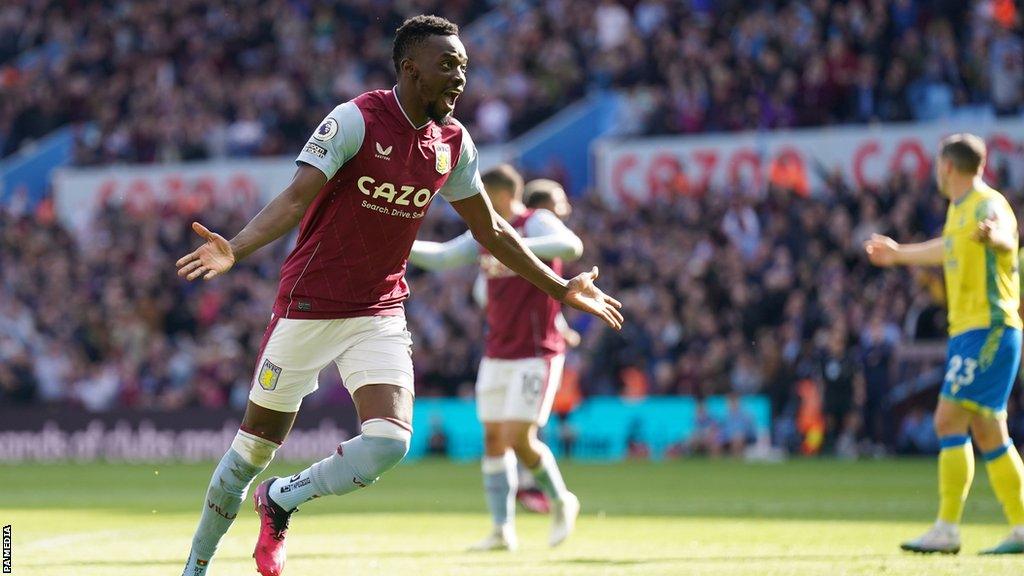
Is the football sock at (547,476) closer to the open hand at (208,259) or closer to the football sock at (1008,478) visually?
the football sock at (1008,478)

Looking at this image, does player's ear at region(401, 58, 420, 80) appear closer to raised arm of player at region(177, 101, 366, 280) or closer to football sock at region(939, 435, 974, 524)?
raised arm of player at region(177, 101, 366, 280)

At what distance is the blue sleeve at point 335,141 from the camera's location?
6.69 meters

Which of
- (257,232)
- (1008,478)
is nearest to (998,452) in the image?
(1008,478)

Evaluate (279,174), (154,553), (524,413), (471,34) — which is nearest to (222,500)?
(154,553)

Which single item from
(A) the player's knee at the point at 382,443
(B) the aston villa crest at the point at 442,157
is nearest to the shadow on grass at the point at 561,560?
(A) the player's knee at the point at 382,443

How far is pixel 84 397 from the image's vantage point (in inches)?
1021

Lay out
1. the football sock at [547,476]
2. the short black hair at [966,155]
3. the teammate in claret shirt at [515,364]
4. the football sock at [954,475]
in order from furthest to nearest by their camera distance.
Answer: the football sock at [547,476] → the teammate in claret shirt at [515,364] → the short black hair at [966,155] → the football sock at [954,475]

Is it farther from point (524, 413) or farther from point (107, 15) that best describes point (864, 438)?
point (107, 15)

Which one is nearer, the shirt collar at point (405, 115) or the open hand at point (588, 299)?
the shirt collar at point (405, 115)

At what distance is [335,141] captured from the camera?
674cm

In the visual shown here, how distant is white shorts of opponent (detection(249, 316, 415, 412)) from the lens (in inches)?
277

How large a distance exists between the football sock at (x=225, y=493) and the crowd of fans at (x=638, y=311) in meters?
14.5

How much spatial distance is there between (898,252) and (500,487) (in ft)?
10.3

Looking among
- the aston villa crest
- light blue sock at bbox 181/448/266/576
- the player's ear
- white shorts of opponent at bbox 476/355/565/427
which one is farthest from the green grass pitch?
the player's ear
